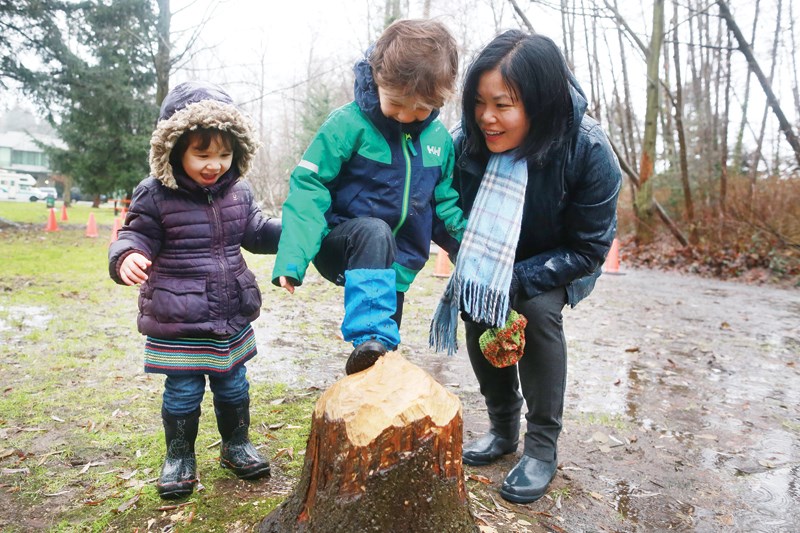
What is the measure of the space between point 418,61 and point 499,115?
404 millimetres

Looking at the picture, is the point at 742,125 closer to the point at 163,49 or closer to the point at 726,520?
the point at 163,49

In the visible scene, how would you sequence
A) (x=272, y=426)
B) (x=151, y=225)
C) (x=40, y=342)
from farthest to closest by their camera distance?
1. (x=40, y=342)
2. (x=272, y=426)
3. (x=151, y=225)

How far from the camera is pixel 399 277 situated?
8.11ft

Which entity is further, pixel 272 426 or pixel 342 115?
pixel 272 426

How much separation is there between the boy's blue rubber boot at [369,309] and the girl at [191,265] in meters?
0.63

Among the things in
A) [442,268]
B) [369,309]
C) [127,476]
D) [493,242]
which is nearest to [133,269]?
[369,309]

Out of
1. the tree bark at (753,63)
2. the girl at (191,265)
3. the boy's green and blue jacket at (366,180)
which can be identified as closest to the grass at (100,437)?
the girl at (191,265)

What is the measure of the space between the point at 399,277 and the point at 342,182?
1.54 feet

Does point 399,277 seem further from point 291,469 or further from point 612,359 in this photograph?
point 612,359

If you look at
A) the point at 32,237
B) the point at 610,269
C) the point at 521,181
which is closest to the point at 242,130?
the point at 521,181

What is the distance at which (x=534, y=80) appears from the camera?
2213 millimetres

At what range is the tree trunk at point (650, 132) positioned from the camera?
12.1 meters

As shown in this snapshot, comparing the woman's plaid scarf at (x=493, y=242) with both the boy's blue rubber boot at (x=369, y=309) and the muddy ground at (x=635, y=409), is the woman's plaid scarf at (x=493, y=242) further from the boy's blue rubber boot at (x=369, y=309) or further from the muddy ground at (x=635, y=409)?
the muddy ground at (x=635, y=409)

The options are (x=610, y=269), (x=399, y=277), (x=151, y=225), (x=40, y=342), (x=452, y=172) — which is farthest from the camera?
(x=610, y=269)
